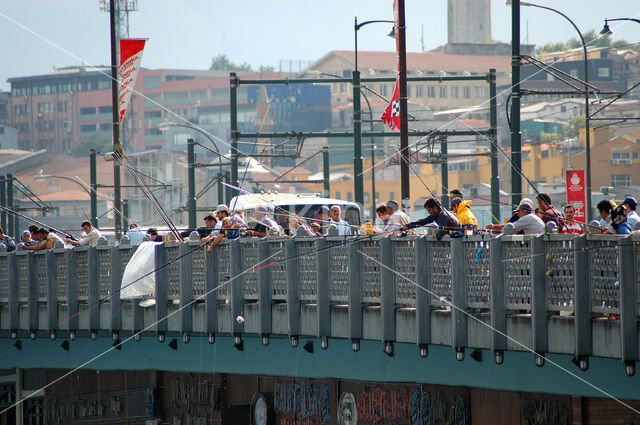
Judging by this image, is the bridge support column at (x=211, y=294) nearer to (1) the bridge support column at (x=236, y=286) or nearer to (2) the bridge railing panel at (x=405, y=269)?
(1) the bridge support column at (x=236, y=286)

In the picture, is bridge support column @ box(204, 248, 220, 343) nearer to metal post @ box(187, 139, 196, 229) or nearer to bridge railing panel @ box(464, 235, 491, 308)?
bridge railing panel @ box(464, 235, 491, 308)

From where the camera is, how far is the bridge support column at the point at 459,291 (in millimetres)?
14953

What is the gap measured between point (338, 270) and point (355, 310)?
77cm

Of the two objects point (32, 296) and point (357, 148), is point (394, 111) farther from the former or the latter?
point (32, 296)

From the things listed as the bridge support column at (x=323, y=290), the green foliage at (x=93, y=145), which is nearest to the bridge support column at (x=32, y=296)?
the bridge support column at (x=323, y=290)

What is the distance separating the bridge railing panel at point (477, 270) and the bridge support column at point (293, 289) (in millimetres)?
3798

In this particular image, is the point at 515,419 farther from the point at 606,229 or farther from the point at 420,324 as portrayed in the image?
the point at 606,229

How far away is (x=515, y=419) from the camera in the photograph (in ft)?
57.4

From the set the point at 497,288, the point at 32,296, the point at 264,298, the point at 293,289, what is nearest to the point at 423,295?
the point at 497,288

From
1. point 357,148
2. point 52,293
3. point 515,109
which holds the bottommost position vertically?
point 52,293

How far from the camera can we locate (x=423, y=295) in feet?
51.7

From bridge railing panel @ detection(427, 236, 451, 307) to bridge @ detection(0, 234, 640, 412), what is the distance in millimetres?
21

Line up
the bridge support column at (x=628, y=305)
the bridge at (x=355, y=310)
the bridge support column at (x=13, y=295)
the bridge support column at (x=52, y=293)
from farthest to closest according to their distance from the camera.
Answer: the bridge support column at (x=13, y=295)
the bridge support column at (x=52, y=293)
the bridge at (x=355, y=310)
the bridge support column at (x=628, y=305)

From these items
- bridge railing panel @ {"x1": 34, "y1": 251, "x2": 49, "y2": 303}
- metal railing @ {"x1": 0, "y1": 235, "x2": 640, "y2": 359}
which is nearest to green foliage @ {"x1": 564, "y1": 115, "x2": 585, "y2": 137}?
bridge railing panel @ {"x1": 34, "y1": 251, "x2": 49, "y2": 303}
